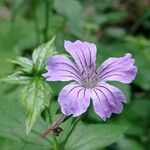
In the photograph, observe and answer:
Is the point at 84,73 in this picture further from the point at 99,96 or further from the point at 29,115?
the point at 29,115

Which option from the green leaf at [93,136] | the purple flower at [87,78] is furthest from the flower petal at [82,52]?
the green leaf at [93,136]

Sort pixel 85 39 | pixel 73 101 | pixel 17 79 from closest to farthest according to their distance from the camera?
pixel 73 101, pixel 17 79, pixel 85 39

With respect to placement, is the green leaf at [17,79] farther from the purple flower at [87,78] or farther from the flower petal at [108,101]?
the flower petal at [108,101]

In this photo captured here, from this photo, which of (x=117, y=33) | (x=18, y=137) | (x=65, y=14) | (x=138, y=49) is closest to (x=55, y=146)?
(x=18, y=137)

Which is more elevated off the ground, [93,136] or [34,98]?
[34,98]

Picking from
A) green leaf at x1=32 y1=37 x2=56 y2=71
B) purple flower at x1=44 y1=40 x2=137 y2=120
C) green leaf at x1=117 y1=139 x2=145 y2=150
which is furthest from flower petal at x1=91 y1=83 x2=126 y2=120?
green leaf at x1=117 y1=139 x2=145 y2=150

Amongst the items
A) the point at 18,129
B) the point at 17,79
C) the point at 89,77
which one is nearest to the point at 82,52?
the point at 89,77

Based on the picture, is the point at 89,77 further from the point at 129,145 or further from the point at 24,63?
the point at 129,145
